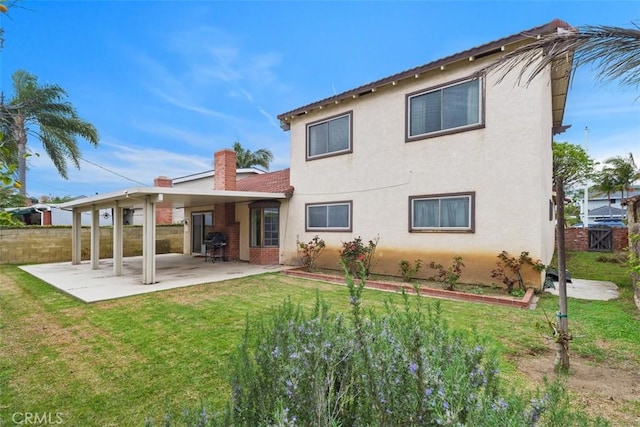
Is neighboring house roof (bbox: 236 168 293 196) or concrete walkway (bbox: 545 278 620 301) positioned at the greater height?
neighboring house roof (bbox: 236 168 293 196)

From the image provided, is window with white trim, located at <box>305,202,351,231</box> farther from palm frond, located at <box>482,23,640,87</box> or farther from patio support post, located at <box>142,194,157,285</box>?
palm frond, located at <box>482,23,640,87</box>

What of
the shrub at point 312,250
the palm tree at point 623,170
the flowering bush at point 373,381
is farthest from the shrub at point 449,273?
the palm tree at point 623,170

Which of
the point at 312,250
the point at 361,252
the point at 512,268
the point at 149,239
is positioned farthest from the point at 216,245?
the point at 512,268

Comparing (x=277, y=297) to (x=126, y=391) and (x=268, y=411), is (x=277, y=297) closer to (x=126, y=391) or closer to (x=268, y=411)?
(x=126, y=391)

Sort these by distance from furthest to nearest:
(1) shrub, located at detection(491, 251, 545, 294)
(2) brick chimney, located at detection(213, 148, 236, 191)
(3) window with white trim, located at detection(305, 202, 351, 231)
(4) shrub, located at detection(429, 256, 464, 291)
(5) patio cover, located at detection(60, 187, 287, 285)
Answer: (2) brick chimney, located at detection(213, 148, 236, 191)
(3) window with white trim, located at detection(305, 202, 351, 231)
(5) patio cover, located at detection(60, 187, 287, 285)
(4) shrub, located at detection(429, 256, 464, 291)
(1) shrub, located at detection(491, 251, 545, 294)

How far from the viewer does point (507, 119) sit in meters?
8.63

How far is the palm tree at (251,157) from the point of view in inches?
1283

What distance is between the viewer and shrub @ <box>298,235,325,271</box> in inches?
496

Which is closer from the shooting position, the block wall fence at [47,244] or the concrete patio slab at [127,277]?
the concrete patio slab at [127,277]

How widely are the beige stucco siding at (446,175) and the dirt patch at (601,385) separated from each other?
452 cm

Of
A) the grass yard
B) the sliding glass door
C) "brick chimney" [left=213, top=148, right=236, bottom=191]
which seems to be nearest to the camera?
the grass yard

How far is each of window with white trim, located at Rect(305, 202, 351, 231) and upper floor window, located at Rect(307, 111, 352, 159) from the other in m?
1.99

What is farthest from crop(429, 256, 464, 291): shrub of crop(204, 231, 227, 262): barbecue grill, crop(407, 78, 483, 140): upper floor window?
crop(204, 231, 227, 262): barbecue grill

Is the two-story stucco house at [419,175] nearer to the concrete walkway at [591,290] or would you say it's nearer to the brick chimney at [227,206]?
the concrete walkway at [591,290]
